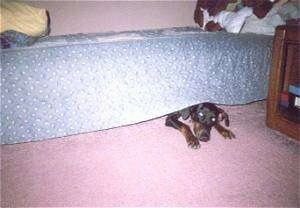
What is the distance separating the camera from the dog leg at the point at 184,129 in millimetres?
1405

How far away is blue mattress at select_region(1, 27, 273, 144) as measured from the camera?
1.11m

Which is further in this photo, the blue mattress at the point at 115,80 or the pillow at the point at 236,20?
the pillow at the point at 236,20

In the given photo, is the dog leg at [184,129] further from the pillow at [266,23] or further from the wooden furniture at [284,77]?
the pillow at [266,23]

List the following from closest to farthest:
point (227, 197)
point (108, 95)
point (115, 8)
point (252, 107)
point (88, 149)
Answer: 1. point (227, 197)
2. point (108, 95)
3. point (88, 149)
4. point (252, 107)
5. point (115, 8)

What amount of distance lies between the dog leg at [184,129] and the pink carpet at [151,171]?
4 cm

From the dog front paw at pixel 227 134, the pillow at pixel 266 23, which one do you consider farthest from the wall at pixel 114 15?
the dog front paw at pixel 227 134

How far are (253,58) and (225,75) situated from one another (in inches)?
8.0

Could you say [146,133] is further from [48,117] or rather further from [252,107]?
[252,107]

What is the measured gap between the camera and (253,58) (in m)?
1.48

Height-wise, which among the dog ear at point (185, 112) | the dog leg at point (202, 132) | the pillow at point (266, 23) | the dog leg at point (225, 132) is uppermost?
the pillow at point (266, 23)

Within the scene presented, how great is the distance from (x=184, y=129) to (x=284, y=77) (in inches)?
26.6

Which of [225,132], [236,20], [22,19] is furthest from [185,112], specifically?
[22,19]

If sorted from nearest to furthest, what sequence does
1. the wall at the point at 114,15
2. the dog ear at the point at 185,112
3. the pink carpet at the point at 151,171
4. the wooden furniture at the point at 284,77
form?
the pink carpet at the point at 151,171 → the wooden furniture at the point at 284,77 → the dog ear at the point at 185,112 → the wall at the point at 114,15

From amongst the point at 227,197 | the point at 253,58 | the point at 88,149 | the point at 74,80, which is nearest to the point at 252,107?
the point at 253,58
